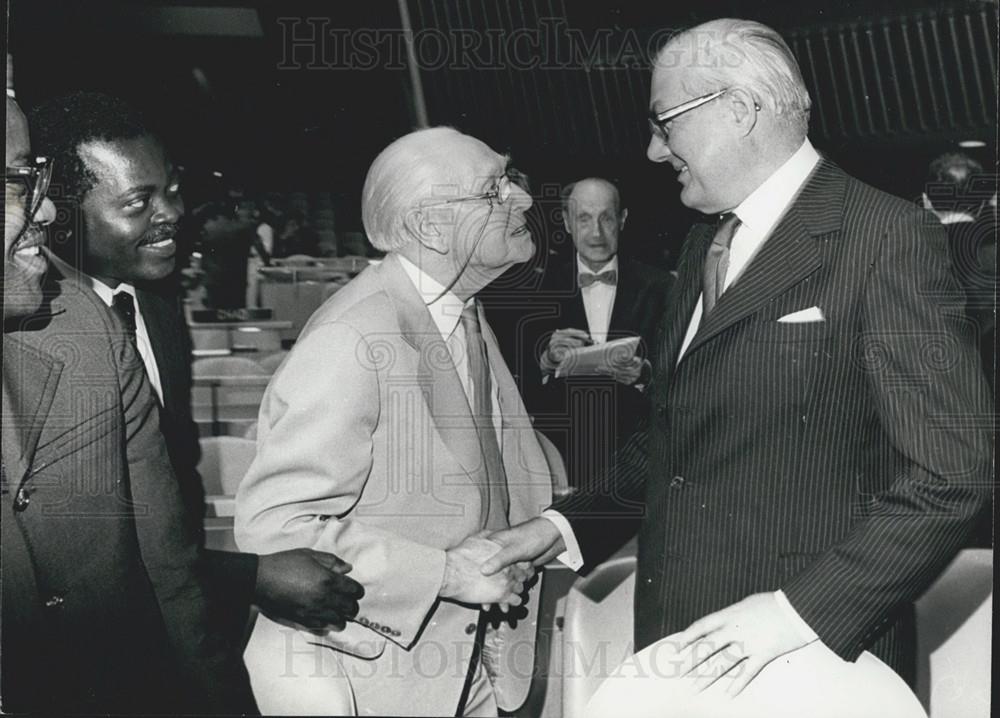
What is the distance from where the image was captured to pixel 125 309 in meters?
2.62

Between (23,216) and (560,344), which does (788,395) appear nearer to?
(560,344)

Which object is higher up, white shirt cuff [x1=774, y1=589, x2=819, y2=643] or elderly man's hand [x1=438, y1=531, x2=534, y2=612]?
elderly man's hand [x1=438, y1=531, x2=534, y2=612]

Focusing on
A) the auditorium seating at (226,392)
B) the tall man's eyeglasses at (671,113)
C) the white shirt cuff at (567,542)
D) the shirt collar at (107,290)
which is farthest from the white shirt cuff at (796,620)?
the shirt collar at (107,290)

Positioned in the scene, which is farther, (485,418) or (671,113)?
(485,418)

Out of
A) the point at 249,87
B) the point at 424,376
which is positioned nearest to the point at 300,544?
the point at 424,376

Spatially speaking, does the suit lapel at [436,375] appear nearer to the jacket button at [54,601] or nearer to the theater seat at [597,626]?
the theater seat at [597,626]

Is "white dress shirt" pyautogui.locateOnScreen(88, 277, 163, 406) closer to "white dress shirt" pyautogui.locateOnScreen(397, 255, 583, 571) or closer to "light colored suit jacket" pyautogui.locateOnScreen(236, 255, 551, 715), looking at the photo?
"light colored suit jacket" pyautogui.locateOnScreen(236, 255, 551, 715)

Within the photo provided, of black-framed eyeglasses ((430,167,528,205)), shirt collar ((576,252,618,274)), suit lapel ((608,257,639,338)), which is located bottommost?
suit lapel ((608,257,639,338))

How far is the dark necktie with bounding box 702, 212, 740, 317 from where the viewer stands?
2488 millimetres

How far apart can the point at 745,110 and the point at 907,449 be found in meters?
0.82

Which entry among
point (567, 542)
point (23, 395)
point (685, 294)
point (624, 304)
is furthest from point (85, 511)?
point (685, 294)

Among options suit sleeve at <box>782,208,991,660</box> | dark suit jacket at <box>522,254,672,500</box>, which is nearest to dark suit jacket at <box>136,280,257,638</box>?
dark suit jacket at <box>522,254,672,500</box>

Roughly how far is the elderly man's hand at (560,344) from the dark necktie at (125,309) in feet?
3.34

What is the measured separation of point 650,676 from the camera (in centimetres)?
264
